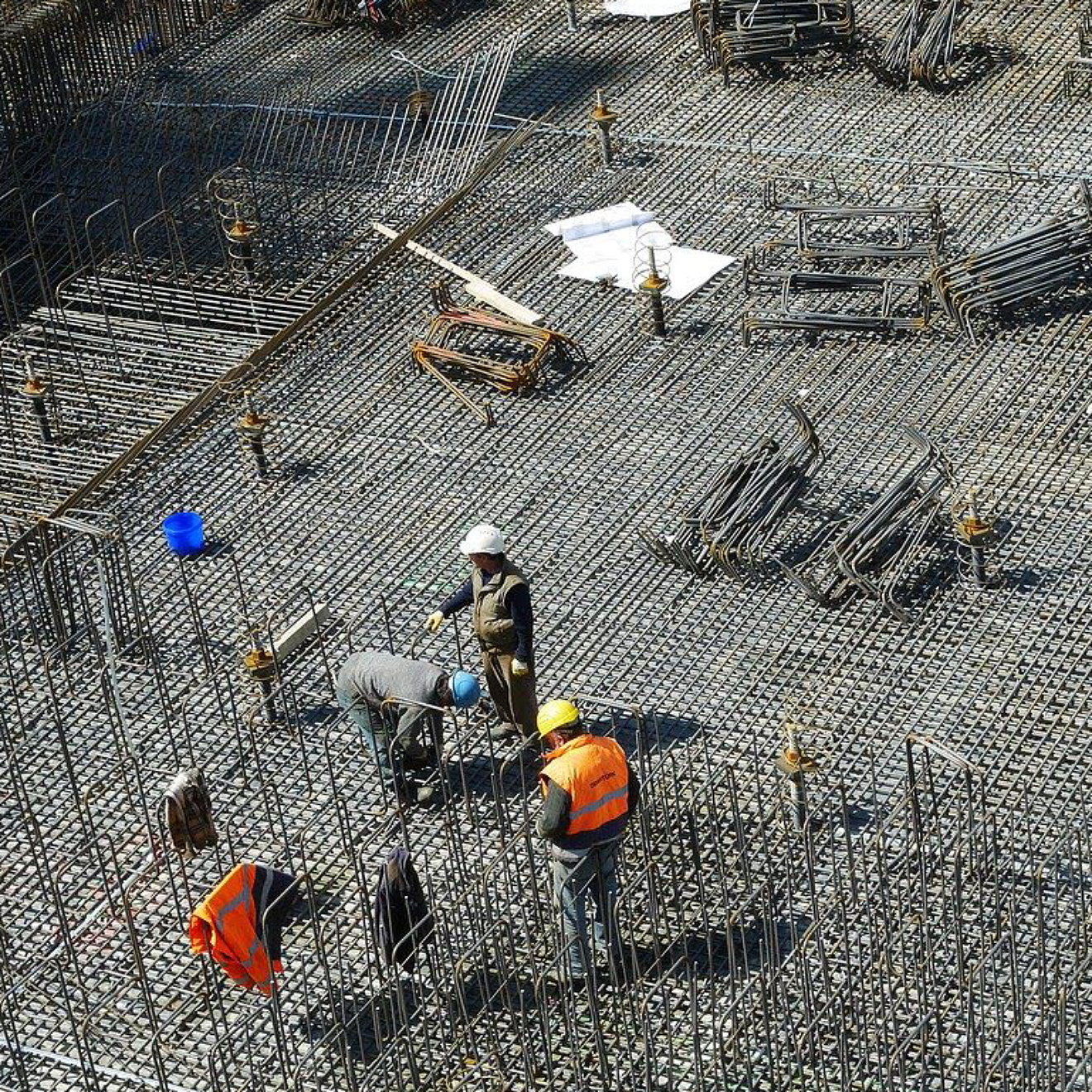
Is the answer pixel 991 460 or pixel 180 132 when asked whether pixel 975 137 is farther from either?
pixel 180 132

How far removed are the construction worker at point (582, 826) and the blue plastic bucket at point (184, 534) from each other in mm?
5140

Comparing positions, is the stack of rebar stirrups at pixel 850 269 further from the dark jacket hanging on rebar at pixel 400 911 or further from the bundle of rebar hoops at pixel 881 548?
the dark jacket hanging on rebar at pixel 400 911

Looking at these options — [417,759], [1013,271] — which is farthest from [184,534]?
[1013,271]

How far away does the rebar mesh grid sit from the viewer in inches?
540

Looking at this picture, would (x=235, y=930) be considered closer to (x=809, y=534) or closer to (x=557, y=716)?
(x=557, y=716)

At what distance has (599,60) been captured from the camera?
2548 centimetres

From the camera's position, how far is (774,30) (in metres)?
24.7

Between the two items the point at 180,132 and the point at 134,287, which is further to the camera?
the point at 180,132

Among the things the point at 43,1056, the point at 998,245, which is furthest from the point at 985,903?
the point at 998,245

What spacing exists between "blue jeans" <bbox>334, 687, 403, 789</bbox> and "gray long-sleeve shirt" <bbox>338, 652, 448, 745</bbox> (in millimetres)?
54

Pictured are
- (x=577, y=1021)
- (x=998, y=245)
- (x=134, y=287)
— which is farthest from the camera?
(x=134, y=287)

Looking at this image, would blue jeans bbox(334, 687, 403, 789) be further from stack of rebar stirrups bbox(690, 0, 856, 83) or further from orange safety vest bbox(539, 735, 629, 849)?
stack of rebar stirrups bbox(690, 0, 856, 83)

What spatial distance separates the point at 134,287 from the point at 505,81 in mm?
5160

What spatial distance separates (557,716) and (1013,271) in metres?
7.76
